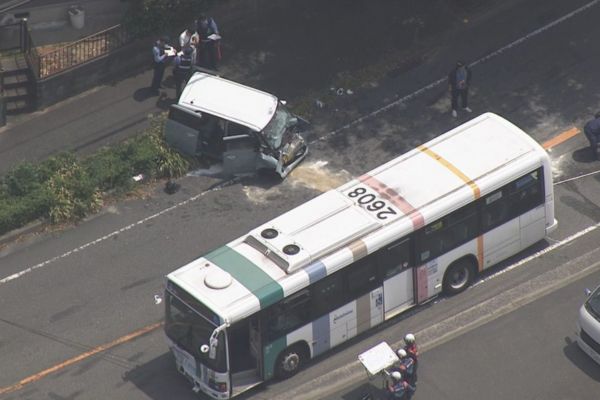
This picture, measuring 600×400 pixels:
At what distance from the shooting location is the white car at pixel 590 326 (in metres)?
24.0

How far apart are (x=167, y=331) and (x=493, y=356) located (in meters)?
6.42

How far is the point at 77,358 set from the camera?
25.1 meters

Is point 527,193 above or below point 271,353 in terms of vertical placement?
above

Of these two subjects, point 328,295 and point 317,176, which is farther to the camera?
point 317,176

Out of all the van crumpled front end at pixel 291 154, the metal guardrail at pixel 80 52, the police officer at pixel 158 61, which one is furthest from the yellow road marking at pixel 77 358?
the metal guardrail at pixel 80 52

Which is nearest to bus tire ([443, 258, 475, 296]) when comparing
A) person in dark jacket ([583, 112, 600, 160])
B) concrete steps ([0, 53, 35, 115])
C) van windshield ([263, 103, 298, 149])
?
person in dark jacket ([583, 112, 600, 160])

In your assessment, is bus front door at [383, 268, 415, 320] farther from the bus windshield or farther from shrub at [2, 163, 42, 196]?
shrub at [2, 163, 42, 196]

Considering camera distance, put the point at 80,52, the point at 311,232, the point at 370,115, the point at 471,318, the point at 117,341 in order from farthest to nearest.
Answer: the point at 80,52 < the point at 370,115 < the point at 471,318 < the point at 117,341 < the point at 311,232

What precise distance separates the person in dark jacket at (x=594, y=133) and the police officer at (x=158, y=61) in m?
10.7

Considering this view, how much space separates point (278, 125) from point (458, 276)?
20.4 ft

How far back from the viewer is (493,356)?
24703 millimetres

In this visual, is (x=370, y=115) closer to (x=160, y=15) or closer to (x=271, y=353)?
(x=160, y=15)

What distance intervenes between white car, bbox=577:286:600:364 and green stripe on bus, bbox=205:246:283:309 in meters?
5.98

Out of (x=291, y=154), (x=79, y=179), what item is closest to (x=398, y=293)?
(x=291, y=154)
